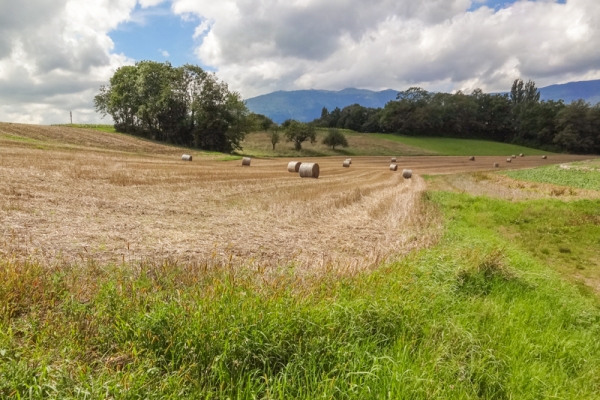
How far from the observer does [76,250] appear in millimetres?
6773

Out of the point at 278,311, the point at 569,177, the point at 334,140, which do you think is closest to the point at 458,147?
A: the point at 334,140

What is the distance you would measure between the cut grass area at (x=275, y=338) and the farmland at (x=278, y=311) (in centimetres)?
2

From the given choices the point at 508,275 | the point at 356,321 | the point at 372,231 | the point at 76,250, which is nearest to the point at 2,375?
the point at 356,321

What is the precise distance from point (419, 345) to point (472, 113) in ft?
468

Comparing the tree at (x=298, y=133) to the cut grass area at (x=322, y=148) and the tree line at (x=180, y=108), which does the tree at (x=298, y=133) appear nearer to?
the cut grass area at (x=322, y=148)

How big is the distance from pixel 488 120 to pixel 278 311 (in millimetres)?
147541

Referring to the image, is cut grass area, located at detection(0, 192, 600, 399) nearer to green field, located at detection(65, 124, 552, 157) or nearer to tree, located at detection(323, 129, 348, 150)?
green field, located at detection(65, 124, 552, 157)

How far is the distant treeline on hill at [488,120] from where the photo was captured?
105 m

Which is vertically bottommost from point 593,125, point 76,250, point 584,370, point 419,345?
point 584,370

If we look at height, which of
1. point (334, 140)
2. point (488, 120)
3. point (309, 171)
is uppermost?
point (488, 120)

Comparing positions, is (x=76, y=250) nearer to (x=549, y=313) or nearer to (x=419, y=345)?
(x=419, y=345)

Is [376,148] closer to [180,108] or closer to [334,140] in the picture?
[334,140]

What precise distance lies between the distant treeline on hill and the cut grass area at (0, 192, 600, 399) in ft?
393

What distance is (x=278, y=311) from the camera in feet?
14.2
